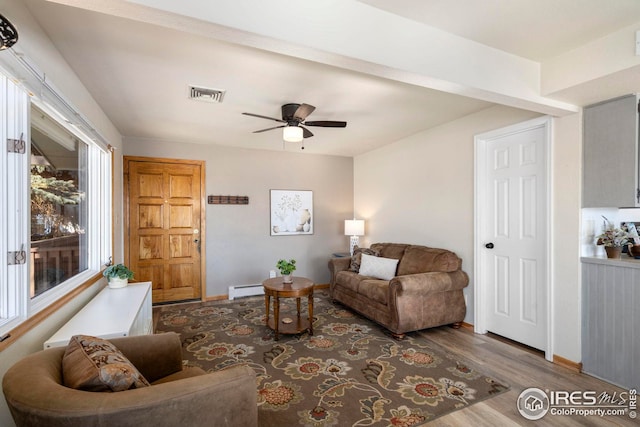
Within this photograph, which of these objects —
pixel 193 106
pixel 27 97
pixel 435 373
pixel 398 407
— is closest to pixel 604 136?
pixel 435 373

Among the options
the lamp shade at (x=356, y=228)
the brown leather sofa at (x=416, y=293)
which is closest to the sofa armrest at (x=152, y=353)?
the brown leather sofa at (x=416, y=293)

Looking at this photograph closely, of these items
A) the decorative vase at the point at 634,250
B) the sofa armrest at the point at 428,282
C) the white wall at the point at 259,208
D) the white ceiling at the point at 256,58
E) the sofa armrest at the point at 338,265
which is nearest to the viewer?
the white ceiling at the point at 256,58

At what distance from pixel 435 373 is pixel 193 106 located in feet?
11.0

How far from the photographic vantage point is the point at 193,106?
10.4ft

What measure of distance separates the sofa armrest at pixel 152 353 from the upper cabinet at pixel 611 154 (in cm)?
325

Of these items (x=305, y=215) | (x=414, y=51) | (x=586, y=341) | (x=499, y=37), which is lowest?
(x=586, y=341)

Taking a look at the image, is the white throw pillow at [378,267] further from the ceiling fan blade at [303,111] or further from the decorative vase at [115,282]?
the decorative vase at [115,282]

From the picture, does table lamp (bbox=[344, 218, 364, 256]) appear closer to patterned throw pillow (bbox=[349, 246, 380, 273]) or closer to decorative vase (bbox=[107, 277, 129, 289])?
patterned throw pillow (bbox=[349, 246, 380, 273])

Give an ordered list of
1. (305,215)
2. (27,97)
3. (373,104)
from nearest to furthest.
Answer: (27,97)
(373,104)
(305,215)

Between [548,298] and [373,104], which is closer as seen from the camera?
[548,298]

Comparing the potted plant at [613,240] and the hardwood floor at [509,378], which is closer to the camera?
the hardwood floor at [509,378]

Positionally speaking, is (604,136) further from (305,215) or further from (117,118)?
(117,118)

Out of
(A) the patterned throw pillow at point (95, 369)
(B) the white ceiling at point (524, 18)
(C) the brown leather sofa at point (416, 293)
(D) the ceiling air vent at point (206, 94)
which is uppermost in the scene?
(B) the white ceiling at point (524, 18)

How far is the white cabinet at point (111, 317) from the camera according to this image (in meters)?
1.89
